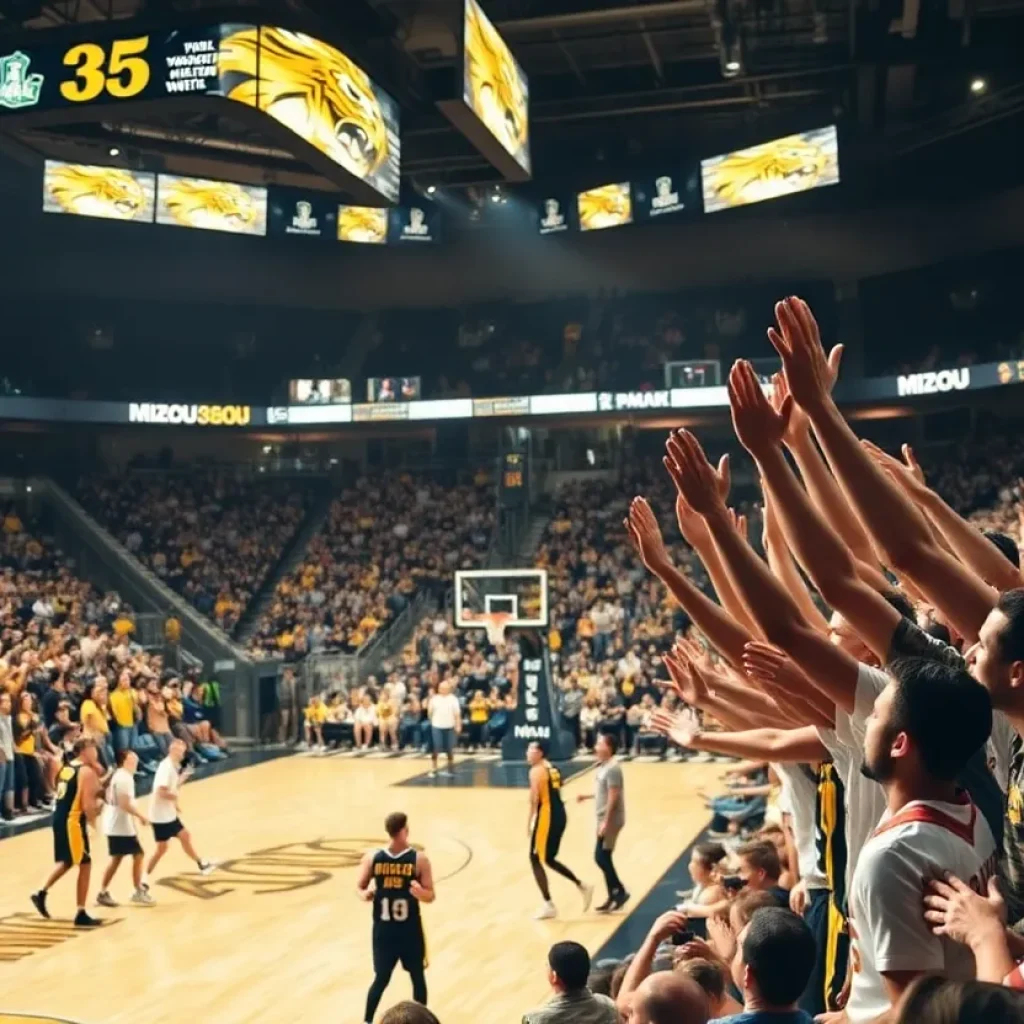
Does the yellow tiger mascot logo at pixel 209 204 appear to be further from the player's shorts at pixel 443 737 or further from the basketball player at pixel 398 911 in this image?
the basketball player at pixel 398 911

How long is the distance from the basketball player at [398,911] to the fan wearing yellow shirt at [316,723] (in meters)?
16.0

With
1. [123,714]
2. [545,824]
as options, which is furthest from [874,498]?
[123,714]

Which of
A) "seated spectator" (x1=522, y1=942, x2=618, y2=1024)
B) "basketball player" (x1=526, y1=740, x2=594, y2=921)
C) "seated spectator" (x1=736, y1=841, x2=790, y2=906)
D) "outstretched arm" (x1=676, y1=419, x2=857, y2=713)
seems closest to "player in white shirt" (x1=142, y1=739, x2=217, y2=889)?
"basketball player" (x1=526, y1=740, x2=594, y2=921)

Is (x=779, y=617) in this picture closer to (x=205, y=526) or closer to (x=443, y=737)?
(x=443, y=737)

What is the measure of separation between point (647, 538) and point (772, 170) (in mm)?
21817

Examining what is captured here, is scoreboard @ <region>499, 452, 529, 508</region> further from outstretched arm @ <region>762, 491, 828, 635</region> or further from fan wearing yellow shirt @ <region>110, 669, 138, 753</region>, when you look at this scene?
outstretched arm @ <region>762, 491, 828, 635</region>

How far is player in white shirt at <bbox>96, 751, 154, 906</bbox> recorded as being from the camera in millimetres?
11406

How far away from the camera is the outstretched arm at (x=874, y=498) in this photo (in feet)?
9.07

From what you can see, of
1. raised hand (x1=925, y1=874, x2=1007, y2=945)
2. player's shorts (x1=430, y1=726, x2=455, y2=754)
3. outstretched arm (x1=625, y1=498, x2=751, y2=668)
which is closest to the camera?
raised hand (x1=925, y1=874, x2=1007, y2=945)

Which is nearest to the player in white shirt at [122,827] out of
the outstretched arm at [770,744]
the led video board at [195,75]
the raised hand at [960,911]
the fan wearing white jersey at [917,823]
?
the led video board at [195,75]

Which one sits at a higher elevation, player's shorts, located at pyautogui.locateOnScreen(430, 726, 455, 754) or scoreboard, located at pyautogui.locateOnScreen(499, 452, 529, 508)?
scoreboard, located at pyautogui.locateOnScreen(499, 452, 529, 508)

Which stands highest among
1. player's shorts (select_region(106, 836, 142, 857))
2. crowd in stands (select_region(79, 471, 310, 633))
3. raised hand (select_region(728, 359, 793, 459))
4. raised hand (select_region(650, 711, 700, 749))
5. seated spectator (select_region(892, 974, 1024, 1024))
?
crowd in stands (select_region(79, 471, 310, 633))

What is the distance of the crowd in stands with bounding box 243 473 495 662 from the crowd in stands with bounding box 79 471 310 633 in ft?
3.28

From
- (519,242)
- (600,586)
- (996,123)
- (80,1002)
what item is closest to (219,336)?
(519,242)
